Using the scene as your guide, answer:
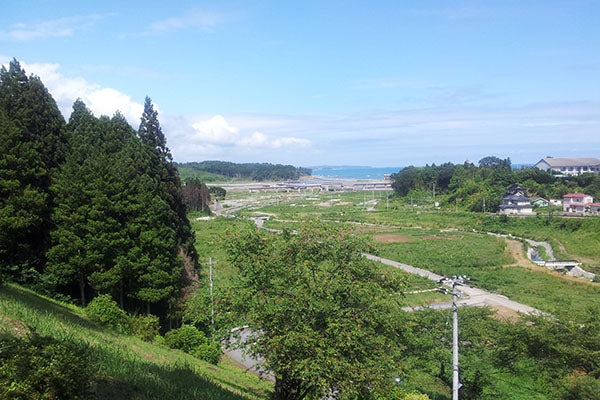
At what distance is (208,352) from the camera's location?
14961mm

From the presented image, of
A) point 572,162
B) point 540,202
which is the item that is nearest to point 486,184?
point 540,202

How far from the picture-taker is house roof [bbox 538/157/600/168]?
98869mm

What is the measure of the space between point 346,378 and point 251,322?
255 centimetres

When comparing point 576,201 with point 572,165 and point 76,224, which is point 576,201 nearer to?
point 572,165

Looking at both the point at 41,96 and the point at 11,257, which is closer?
the point at 11,257

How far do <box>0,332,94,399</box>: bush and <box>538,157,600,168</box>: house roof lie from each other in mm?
116592

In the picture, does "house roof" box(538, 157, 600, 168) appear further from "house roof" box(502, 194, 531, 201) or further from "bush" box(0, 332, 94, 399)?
"bush" box(0, 332, 94, 399)

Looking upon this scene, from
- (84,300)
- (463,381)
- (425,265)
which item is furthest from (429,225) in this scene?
(84,300)

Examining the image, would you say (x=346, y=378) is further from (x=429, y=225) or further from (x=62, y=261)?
(x=429, y=225)

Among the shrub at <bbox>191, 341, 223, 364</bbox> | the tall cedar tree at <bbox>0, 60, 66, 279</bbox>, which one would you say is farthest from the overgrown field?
the tall cedar tree at <bbox>0, 60, 66, 279</bbox>

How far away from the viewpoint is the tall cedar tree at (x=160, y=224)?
17.6 m

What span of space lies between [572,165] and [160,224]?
11022 centimetres

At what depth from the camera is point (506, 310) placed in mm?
24938

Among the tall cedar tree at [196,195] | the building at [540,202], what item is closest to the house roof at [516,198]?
the building at [540,202]
